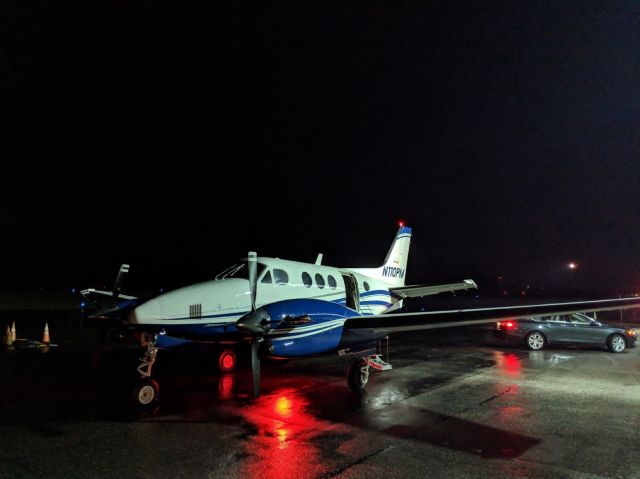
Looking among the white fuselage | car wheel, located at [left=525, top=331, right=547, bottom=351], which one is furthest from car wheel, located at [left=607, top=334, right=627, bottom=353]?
the white fuselage

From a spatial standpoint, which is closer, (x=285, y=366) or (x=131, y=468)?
(x=131, y=468)

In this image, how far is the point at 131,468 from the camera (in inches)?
209

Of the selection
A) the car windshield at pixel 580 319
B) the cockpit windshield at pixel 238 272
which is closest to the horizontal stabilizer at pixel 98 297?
the cockpit windshield at pixel 238 272

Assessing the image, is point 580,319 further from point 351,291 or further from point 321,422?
point 321,422

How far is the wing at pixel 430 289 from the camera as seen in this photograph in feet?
49.8

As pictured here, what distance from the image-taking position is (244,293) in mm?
10125

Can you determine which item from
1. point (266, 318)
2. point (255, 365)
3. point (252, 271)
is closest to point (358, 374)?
point (255, 365)

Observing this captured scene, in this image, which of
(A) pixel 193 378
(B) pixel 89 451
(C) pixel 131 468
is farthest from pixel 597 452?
(A) pixel 193 378

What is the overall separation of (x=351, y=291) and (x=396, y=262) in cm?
555

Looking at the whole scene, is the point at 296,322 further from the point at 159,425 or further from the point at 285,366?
the point at 285,366

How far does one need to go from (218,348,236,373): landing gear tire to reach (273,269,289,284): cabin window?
2549 millimetres

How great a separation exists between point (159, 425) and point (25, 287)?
45.1 metres

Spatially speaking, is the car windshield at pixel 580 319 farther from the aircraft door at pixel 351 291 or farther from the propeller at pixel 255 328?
the propeller at pixel 255 328

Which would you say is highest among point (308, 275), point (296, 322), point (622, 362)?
point (308, 275)
